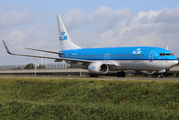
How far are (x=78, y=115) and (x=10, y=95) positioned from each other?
9.96 m

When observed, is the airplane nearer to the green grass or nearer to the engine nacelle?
the engine nacelle

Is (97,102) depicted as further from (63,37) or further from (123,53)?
(63,37)

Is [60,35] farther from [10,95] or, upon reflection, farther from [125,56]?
[10,95]

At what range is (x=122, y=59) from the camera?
32.0 m

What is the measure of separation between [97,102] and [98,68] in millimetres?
15434

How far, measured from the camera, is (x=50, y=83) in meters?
22.6

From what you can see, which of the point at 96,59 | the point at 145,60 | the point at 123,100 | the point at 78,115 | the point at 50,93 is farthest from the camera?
the point at 96,59

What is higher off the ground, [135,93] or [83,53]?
[83,53]

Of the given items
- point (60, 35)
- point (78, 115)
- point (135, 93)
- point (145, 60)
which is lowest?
point (78, 115)

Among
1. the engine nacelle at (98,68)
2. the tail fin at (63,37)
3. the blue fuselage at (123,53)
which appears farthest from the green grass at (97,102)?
the tail fin at (63,37)

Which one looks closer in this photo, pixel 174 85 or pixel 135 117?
pixel 135 117

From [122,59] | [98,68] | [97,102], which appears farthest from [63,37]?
[97,102]

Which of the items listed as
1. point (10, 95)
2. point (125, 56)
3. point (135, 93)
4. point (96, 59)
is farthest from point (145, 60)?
A: point (10, 95)

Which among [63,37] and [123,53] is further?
[63,37]
